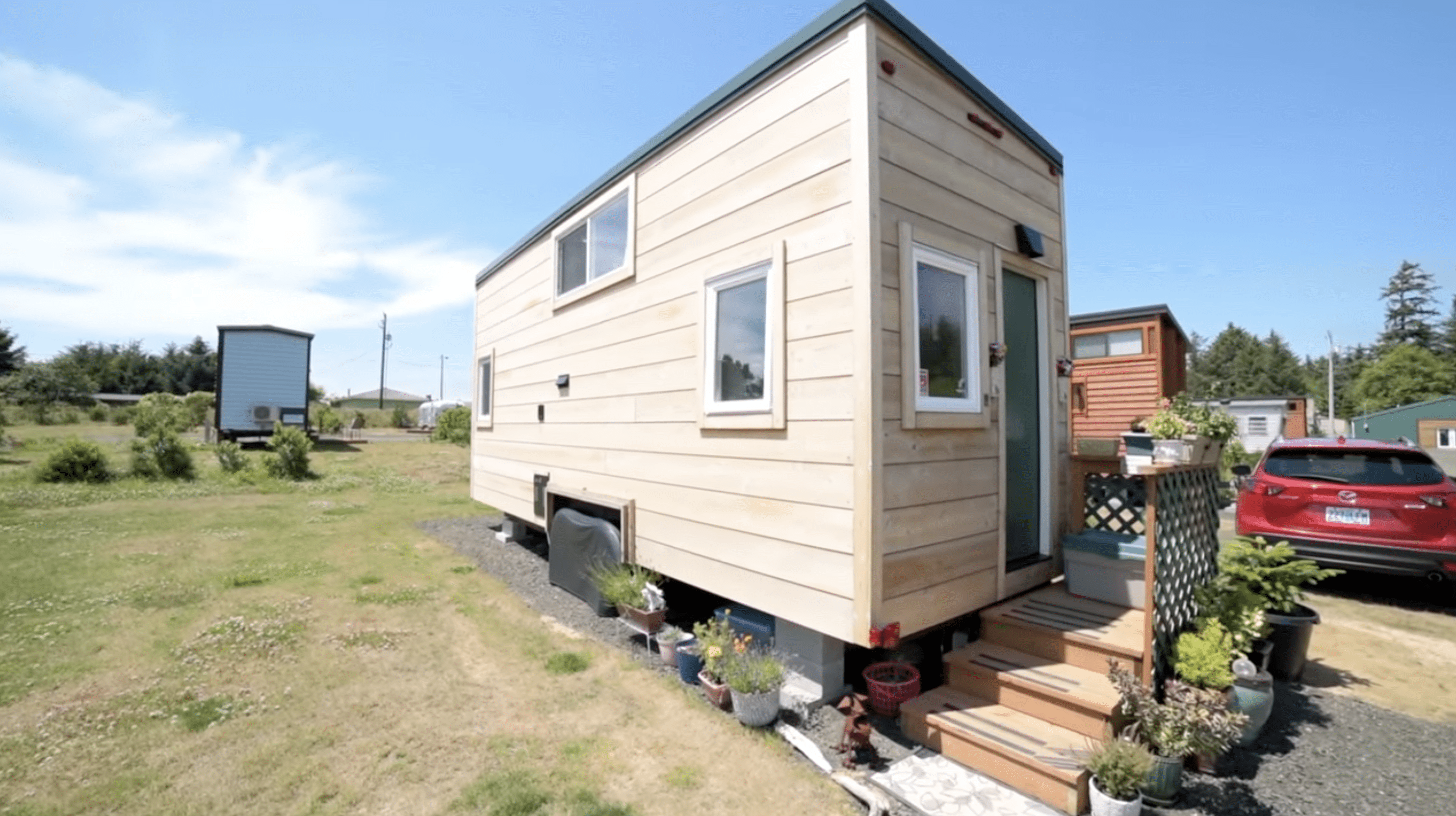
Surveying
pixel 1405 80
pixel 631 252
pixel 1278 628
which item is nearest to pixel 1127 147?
pixel 1405 80

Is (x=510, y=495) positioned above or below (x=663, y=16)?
below

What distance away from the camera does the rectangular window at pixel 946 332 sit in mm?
3531

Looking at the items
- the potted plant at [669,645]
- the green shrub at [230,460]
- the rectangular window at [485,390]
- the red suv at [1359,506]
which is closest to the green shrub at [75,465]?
the green shrub at [230,460]

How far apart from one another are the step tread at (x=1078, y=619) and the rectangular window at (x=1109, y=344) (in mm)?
9399

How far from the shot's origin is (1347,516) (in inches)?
219

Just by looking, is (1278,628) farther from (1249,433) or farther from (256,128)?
(1249,433)

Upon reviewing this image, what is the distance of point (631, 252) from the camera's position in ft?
17.4

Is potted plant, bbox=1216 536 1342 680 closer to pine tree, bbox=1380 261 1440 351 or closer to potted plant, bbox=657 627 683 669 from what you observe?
potted plant, bbox=657 627 683 669

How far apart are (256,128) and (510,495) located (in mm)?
5236

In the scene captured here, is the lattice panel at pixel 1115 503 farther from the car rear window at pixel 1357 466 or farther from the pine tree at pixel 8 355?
the pine tree at pixel 8 355

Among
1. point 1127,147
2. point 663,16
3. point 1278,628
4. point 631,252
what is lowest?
point 1278,628

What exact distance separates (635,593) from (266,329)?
70.8ft

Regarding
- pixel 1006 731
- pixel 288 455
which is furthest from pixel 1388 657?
pixel 288 455

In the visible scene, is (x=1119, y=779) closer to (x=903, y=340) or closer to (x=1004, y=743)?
(x=1004, y=743)
